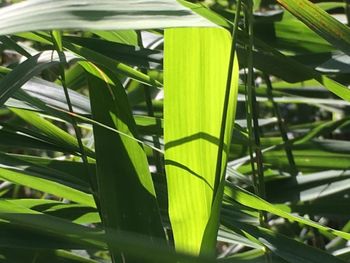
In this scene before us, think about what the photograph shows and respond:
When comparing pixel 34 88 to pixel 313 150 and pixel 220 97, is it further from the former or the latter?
pixel 313 150

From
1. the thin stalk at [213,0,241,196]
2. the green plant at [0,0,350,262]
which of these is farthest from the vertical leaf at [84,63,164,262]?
the thin stalk at [213,0,241,196]

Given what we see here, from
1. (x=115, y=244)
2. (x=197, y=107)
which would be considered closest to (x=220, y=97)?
(x=197, y=107)

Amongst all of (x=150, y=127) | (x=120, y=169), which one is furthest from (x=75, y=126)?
(x=150, y=127)

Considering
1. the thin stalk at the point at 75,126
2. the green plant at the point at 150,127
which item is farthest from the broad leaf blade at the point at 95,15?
the thin stalk at the point at 75,126

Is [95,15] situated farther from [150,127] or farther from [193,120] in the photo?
[150,127]

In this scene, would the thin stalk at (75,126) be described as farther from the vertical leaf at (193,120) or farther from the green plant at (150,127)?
the vertical leaf at (193,120)

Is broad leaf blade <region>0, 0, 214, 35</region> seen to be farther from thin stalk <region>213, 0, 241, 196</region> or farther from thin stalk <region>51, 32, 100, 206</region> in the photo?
thin stalk <region>51, 32, 100, 206</region>
